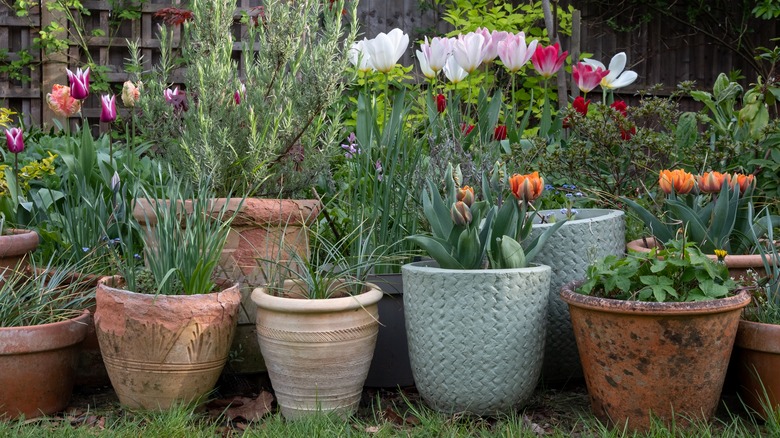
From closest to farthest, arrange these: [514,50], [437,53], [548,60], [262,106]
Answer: [262,106], [437,53], [514,50], [548,60]

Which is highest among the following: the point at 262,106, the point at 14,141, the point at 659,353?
the point at 262,106

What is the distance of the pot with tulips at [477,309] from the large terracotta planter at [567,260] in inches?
6.5

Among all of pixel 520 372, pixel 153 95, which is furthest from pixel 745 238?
pixel 153 95

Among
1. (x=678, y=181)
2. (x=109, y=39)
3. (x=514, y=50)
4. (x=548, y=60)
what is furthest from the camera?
(x=109, y=39)

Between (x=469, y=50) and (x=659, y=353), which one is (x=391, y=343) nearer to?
(x=659, y=353)

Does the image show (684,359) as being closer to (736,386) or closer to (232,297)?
(736,386)

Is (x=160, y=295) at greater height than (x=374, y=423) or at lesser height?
greater

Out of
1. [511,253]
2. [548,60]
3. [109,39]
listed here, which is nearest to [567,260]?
[511,253]

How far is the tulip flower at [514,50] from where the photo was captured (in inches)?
138

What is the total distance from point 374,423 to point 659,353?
0.84 m

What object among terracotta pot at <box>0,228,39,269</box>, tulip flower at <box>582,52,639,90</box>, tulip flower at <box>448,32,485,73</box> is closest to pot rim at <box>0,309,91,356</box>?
terracotta pot at <box>0,228,39,269</box>

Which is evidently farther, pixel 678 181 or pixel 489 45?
pixel 489 45

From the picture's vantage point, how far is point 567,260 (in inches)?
106

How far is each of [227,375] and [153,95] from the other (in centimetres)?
112
